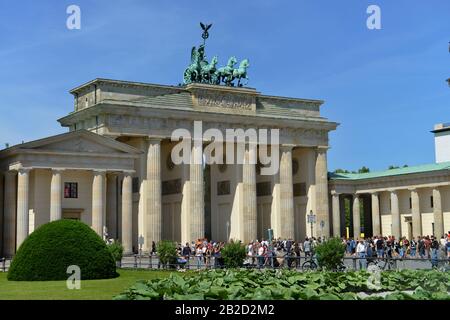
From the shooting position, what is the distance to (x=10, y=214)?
53562 mm

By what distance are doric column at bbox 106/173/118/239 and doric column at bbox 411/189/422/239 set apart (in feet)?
114

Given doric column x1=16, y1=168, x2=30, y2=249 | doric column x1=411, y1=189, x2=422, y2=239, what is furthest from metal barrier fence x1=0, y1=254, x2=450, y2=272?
doric column x1=411, y1=189, x2=422, y2=239

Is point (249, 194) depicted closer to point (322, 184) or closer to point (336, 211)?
point (322, 184)

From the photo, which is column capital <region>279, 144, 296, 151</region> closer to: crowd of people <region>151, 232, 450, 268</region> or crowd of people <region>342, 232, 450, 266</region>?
crowd of people <region>151, 232, 450, 268</region>

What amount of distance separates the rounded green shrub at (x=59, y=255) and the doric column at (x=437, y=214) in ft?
169

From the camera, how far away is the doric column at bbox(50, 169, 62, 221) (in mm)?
52000

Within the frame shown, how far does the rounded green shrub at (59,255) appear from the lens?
92.4ft

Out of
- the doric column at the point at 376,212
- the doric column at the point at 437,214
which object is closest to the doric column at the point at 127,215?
the doric column at the point at 437,214

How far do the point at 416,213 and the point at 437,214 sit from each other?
2964 millimetres

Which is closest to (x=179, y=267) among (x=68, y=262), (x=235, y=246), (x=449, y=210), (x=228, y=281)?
(x=235, y=246)

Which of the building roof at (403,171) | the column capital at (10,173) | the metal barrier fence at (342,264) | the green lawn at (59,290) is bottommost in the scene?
the green lawn at (59,290)

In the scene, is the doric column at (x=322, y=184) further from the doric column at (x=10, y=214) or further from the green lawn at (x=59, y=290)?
the green lawn at (x=59, y=290)
